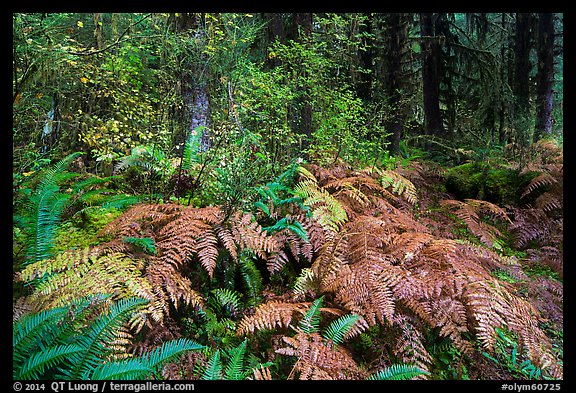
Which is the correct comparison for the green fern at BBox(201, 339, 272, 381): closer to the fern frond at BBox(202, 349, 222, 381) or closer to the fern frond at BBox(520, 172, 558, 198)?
the fern frond at BBox(202, 349, 222, 381)

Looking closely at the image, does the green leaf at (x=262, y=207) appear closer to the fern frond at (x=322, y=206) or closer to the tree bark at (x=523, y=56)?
the fern frond at (x=322, y=206)

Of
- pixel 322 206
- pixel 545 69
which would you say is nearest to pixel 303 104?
pixel 322 206

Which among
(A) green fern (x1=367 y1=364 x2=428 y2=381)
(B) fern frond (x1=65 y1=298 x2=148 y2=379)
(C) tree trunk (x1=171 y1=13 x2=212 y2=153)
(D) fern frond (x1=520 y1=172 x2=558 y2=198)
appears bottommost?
(A) green fern (x1=367 y1=364 x2=428 y2=381)

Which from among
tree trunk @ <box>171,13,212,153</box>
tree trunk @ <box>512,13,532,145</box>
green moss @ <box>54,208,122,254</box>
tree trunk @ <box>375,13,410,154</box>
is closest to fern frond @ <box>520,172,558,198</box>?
tree trunk @ <box>375,13,410,154</box>

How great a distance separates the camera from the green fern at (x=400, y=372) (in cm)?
194

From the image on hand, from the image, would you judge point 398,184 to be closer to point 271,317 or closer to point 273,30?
point 271,317

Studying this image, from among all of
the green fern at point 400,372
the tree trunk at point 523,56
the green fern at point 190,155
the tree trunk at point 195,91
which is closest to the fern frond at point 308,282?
the green fern at point 400,372

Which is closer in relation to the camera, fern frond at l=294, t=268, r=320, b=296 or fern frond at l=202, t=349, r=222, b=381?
fern frond at l=202, t=349, r=222, b=381

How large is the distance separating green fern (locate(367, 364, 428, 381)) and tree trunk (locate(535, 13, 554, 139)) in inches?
381

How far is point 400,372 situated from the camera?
195cm

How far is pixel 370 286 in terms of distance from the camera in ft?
7.47

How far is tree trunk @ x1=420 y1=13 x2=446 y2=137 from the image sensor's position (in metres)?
8.16
